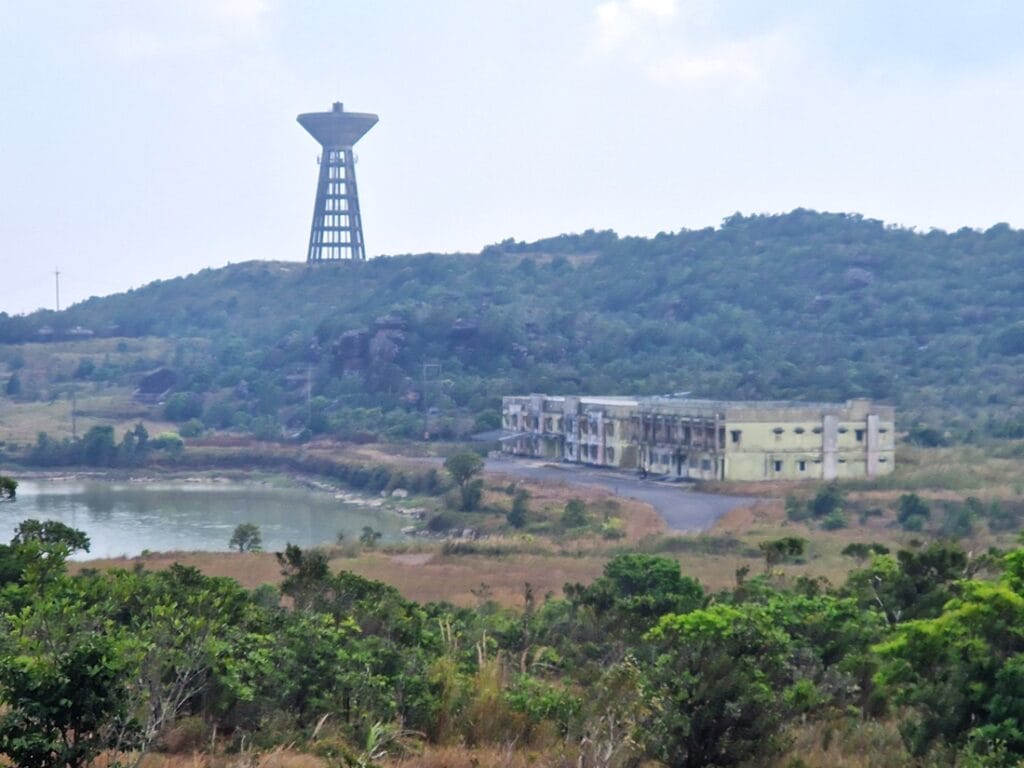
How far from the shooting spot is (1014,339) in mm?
63094

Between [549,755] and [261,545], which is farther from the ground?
[549,755]

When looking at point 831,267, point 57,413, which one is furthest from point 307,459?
point 831,267

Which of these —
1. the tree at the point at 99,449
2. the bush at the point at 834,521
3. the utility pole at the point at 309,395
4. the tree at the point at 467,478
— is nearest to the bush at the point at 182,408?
the utility pole at the point at 309,395

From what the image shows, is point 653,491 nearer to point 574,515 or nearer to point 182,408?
point 574,515

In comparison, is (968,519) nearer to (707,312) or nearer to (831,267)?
(707,312)

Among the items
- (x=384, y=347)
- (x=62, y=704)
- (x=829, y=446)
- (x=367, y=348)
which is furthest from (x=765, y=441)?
(x=367, y=348)

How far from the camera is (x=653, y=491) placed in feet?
119

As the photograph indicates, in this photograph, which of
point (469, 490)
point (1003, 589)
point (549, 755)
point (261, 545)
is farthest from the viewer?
point (469, 490)

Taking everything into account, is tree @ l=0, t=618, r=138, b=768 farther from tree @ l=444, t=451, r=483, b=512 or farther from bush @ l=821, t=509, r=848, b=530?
tree @ l=444, t=451, r=483, b=512

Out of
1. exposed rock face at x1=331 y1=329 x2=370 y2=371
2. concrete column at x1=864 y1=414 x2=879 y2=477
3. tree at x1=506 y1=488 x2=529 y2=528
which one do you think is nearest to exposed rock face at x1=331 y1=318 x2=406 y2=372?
exposed rock face at x1=331 y1=329 x2=370 y2=371

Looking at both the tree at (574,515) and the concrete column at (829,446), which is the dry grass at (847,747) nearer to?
the tree at (574,515)

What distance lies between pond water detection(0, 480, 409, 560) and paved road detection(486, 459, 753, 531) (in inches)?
180

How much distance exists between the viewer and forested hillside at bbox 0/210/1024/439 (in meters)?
58.5

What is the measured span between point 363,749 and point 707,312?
6905cm
